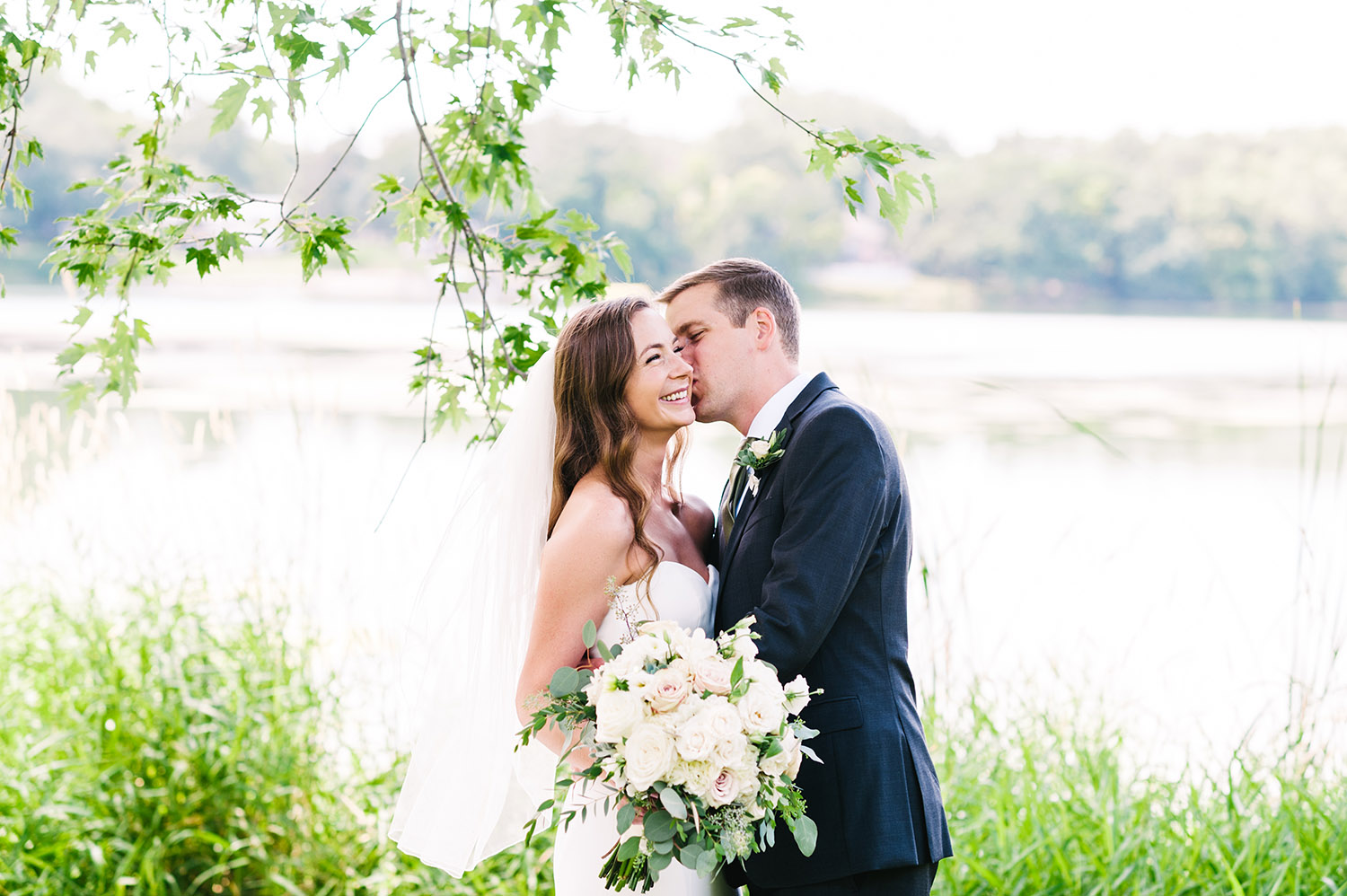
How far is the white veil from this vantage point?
3043 mm

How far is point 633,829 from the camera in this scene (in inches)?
109

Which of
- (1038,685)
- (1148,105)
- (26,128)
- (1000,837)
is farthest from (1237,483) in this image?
(1148,105)

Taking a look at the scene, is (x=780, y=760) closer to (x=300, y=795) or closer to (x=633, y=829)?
(x=633, y=829)

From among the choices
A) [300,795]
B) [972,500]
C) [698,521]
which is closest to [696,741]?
[698,521]

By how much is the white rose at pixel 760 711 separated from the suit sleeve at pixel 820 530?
0.92 feet

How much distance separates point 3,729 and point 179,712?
726mm

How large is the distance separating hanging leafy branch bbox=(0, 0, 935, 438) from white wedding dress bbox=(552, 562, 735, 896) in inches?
31.2

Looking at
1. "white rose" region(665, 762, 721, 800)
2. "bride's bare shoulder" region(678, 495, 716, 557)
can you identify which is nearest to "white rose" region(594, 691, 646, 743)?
"white rose" region(665, 762, 721, 800)

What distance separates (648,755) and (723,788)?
16 centimetres

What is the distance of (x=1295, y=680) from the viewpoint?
4.08 meters

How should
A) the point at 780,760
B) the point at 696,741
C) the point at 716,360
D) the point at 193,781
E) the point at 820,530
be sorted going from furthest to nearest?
the point at 193,781 → the point at 716,360 → the point at 820,530 → the point at 780,760 → the point at 696,741

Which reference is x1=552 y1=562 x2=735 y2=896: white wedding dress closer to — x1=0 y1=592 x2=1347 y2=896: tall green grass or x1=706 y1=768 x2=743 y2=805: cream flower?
x1=706 y1=768 x2=743 y2=805: cream flower

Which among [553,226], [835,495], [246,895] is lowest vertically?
[246,895]

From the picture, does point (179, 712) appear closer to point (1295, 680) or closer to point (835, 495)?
point (835, 495)
